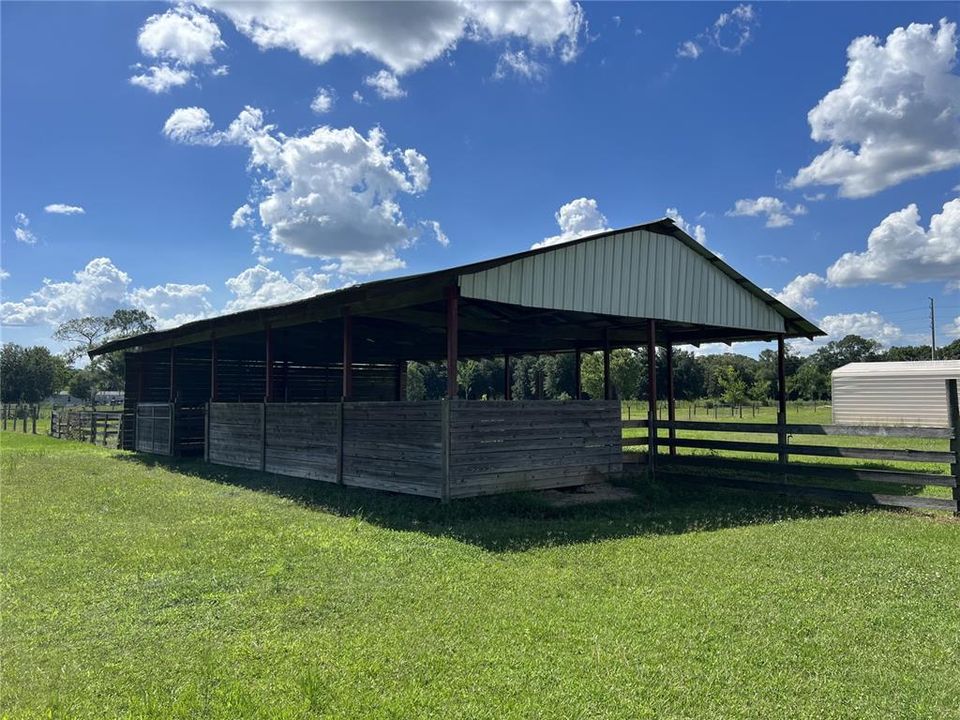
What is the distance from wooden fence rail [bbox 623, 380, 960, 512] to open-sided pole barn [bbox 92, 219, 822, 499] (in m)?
0.74

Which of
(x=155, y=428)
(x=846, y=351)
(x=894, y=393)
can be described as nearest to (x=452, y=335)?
(x=155, y=428)

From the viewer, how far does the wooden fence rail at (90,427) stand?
2334 centimetres

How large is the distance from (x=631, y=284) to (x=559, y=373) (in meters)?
52.5

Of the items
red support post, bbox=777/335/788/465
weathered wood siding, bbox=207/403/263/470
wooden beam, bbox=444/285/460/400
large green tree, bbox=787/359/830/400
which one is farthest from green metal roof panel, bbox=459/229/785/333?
large green tree, bbox=787/359/830/400

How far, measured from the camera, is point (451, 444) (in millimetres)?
8922

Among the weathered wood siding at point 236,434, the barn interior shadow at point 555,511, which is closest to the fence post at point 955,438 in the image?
the barn interior shadow at point 555,511

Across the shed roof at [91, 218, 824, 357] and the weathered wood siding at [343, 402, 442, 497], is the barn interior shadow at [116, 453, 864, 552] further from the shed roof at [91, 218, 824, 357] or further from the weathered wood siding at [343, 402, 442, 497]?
the shed roof at [91, 218, 824, 357]

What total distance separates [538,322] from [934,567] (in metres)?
9.25

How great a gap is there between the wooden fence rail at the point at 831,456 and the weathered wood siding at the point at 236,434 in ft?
25.8

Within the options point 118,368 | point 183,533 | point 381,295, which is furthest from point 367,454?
point 118,368

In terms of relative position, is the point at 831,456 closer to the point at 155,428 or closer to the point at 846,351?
the point at 155,428

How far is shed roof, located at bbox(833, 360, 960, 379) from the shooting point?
29750mm

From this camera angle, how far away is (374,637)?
14.0ft

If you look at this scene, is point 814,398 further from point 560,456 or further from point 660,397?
point 560,456
